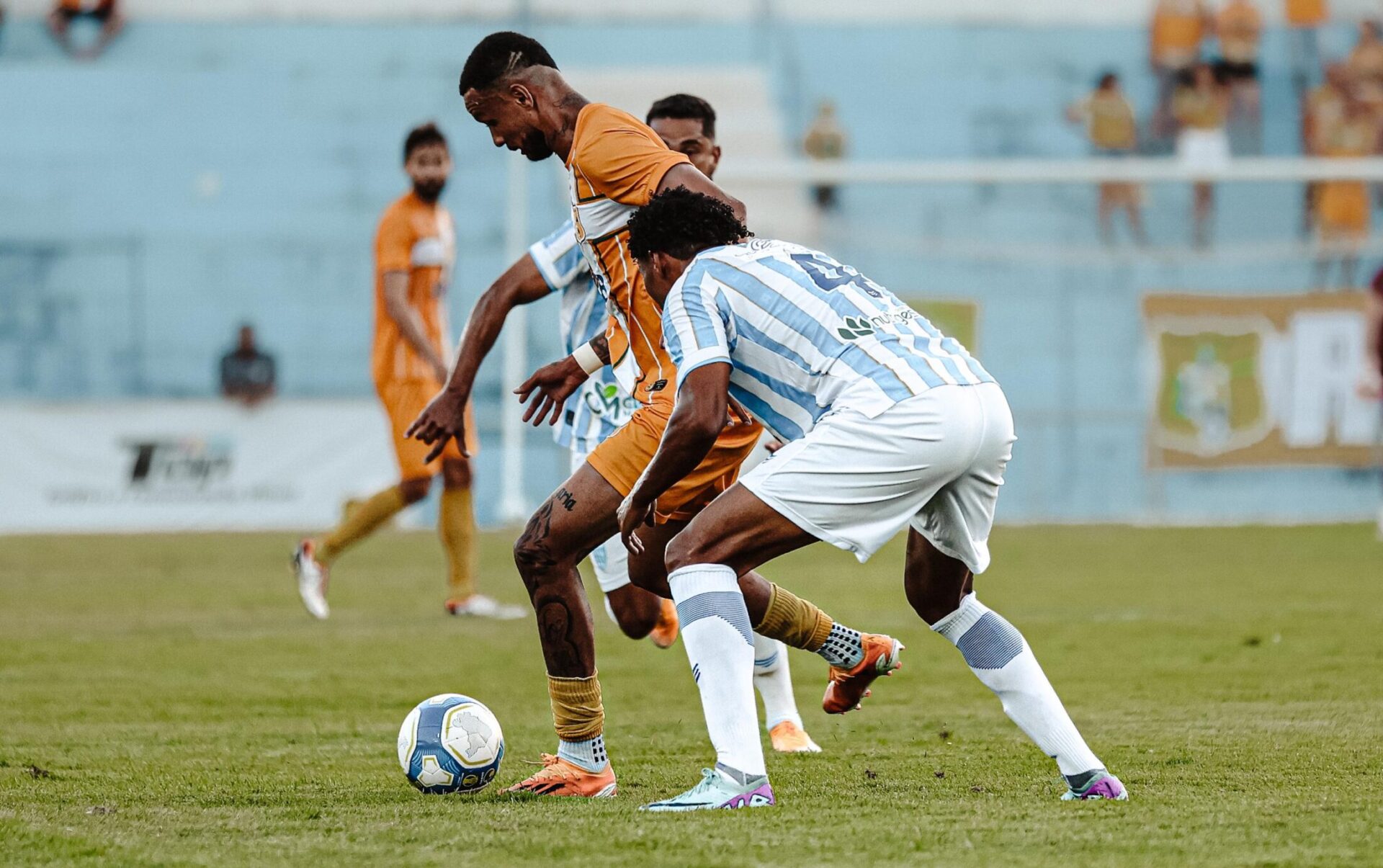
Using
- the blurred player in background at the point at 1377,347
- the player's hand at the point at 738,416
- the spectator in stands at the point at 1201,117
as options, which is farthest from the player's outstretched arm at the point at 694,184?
the spectator in stands at the point at 1201,117

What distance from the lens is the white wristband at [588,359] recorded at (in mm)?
6270

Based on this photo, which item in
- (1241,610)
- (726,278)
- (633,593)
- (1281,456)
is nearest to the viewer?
(726,278)

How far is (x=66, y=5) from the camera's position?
2597cm

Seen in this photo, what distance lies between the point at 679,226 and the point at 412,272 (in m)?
6.54

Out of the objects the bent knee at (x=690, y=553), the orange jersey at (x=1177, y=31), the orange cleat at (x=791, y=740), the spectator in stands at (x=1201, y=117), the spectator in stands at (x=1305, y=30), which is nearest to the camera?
the bent knee at (x=690, y=553)

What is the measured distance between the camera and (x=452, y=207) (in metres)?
24.3

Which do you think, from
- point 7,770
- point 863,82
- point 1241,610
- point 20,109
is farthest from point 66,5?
point 7,770

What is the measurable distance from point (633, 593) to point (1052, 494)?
1403cm

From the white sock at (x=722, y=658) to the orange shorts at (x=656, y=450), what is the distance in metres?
0.69

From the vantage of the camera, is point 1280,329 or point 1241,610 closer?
point 1241,610

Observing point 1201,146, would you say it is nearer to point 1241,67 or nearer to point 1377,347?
point 1241,67

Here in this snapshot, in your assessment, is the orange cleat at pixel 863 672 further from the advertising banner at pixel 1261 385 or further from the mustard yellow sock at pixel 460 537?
the advertising banner at pixel 1261 385

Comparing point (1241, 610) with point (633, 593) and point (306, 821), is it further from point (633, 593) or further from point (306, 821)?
point (306, 821)

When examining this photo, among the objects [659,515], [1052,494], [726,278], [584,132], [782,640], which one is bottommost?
[1052,494]
